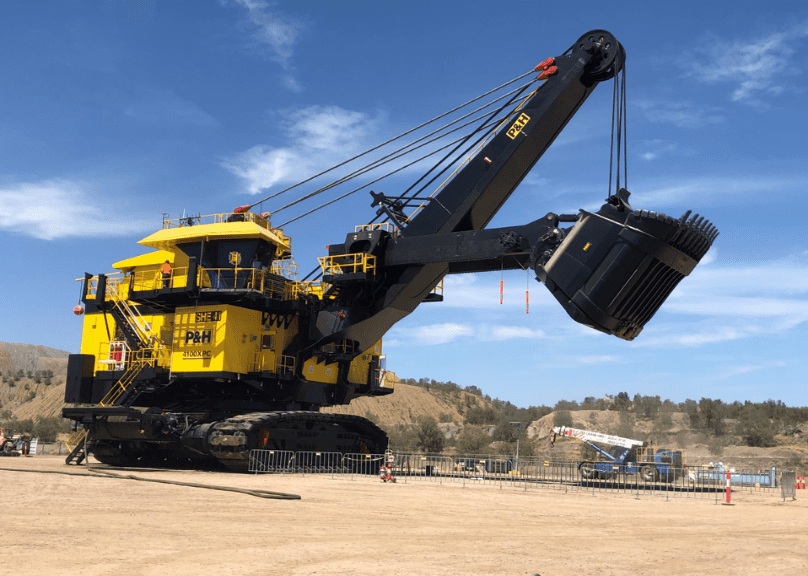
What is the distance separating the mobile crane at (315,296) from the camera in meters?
17.7

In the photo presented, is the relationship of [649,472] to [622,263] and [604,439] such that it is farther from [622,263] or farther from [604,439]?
[622,263]

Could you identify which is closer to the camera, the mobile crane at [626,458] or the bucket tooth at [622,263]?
the bucket tooth at [622,263]

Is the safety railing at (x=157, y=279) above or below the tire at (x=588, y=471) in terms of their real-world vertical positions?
above

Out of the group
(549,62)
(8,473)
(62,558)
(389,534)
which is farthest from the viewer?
(549,62)

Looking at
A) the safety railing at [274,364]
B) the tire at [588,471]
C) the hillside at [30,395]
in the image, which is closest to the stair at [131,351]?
the safety railing at [274,364]

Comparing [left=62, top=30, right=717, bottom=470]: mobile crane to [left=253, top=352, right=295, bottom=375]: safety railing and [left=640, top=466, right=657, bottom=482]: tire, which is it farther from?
[left=640, top=466, right=657, bottom=482]: tire

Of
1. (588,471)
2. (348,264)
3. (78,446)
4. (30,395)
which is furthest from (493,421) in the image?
(30,395)

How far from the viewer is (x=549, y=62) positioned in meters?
20.7

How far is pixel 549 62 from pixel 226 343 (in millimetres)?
12582

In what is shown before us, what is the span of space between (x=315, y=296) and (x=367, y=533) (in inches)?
557

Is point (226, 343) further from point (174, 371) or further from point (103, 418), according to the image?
point (103, 418)

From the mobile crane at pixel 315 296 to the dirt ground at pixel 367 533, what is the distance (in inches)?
202

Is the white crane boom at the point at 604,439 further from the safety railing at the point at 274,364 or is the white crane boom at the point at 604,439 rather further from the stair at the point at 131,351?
the stair at the point at 131,351

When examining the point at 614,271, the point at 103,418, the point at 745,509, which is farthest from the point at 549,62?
the point at 103,418
